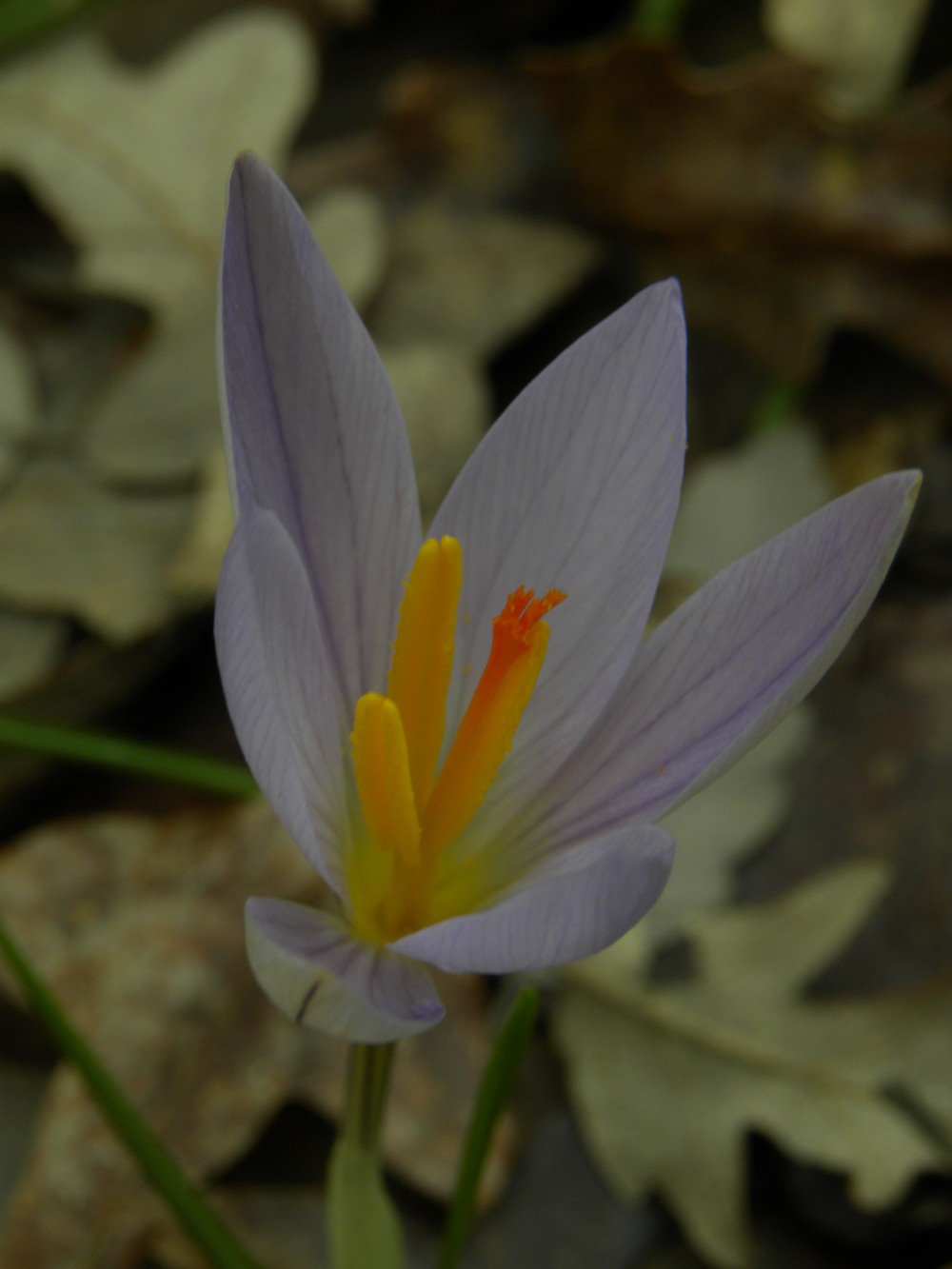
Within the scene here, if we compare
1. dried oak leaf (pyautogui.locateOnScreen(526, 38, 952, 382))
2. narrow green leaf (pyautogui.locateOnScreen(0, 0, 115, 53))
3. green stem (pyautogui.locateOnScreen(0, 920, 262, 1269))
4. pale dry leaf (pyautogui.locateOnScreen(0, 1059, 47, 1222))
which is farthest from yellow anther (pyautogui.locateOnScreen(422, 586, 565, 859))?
narrow green leaf (pyautogui.locateOnScreen(0, 0, 115, 53))

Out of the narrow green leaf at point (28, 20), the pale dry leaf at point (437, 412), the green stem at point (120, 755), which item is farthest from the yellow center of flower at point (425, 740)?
the narrow green leaf at point (28, 20)

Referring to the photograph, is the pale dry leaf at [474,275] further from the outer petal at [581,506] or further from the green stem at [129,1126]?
the green stem at [129,1126]

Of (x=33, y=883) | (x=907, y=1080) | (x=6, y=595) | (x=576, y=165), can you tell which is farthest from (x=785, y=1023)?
(x=576, y=165)

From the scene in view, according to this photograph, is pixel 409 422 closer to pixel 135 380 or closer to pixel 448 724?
pixel 135 380

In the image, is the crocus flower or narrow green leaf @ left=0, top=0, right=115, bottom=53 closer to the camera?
the crocus flower

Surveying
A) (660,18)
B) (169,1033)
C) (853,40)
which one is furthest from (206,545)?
(853,40)

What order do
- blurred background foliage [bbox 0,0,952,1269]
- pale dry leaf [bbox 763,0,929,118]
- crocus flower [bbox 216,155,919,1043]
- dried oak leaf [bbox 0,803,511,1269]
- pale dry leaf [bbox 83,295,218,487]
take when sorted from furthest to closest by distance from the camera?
pale dry leaf [bbox 763,0,929,118]
pale dry leaf [bbox 83,295,218,487]
blurred background foliage [bbox 0,0,952,1269]
dried oak leaf [bbox 0,803,511,1269]
crocus flower [bbox 216,155,919,1043]

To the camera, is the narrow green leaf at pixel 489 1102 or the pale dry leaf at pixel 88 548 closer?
the narrow green leaf at pixel 489 1102

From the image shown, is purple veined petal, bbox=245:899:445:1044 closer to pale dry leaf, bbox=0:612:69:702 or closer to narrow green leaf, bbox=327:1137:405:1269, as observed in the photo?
narrow green leaf, bbox=327:1137:405:1269
